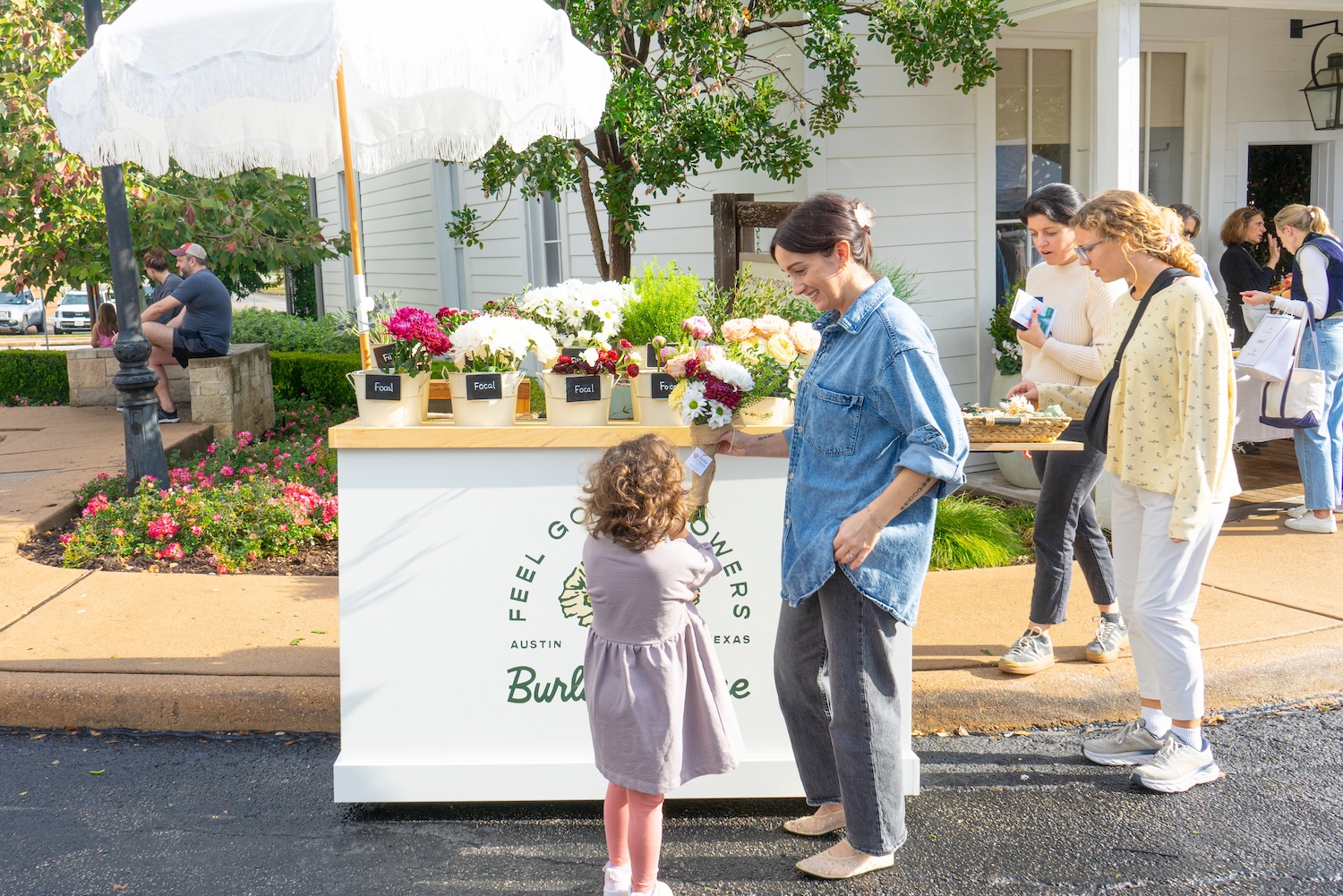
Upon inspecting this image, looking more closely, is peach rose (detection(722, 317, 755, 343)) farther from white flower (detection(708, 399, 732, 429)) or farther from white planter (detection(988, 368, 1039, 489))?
white planter (detection(988, 368, 1039, 489))

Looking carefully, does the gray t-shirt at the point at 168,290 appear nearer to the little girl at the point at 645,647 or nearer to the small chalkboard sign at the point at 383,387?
the small chalkboard sign at the point at 383,387

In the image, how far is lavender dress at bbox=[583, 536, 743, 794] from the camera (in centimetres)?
286

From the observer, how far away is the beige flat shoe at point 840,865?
317 cm

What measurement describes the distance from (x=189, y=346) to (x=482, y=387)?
6878 mm

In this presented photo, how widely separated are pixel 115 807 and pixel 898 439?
271cm

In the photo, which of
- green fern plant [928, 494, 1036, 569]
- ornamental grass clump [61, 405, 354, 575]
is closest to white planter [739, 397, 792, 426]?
green fern plant [928, 494, 1036, 569]

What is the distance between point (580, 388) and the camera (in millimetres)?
3506

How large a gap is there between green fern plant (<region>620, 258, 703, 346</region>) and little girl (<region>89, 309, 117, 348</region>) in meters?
9.24

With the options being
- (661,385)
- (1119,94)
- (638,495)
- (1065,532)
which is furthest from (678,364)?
(1119,94)

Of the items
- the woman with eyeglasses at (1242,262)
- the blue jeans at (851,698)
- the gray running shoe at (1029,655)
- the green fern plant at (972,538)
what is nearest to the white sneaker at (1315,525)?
the green fern plant at (972,538)

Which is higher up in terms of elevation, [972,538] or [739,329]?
[739,329]

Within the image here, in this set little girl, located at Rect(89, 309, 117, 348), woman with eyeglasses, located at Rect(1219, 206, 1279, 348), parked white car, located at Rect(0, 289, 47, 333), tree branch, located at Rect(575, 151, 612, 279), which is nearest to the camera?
woman with eyeglasses, located at Rect(1219, 206, 1279, 348)

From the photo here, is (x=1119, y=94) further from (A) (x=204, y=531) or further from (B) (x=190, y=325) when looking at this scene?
(B) (x=190, y=325)

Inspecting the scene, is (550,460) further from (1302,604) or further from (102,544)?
(102,544)
